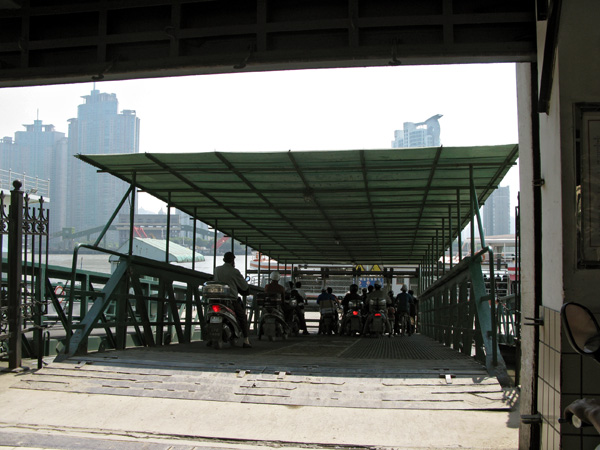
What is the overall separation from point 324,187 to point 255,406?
609cm

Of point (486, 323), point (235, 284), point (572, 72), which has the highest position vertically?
point (572, 72)

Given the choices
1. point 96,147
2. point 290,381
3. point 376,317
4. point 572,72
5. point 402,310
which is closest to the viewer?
point 572,72

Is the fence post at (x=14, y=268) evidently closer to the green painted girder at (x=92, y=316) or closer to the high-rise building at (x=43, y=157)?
the green painted girder at (x=92, y=316)

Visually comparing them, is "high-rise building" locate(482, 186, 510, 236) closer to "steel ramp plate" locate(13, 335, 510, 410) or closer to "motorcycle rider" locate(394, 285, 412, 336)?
"motorcycle rider" locate(394, 285, 412, 336)

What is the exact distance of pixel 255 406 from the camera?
4949 mm

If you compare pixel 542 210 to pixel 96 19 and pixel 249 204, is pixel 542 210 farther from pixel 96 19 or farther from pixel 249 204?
pixel 249 204

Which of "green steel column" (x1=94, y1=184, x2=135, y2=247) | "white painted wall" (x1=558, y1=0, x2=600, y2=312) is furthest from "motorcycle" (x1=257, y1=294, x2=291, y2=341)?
"white painted wall" (x1=558, y1=0, x2=600, y2=312)

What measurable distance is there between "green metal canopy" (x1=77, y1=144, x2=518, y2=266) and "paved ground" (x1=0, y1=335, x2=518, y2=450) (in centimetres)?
328

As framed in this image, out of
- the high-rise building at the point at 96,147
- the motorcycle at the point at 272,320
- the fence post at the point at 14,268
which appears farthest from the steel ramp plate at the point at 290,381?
the high-rise building at the point at 96,147

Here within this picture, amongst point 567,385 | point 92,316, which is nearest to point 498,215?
point 92,316

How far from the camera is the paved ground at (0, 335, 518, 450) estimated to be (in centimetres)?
418

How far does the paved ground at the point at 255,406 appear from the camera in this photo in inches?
165

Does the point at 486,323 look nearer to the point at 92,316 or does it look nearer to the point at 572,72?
the point at 572,72

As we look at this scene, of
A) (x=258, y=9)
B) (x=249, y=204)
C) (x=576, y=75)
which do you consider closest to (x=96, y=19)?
(x=258, y=9)
